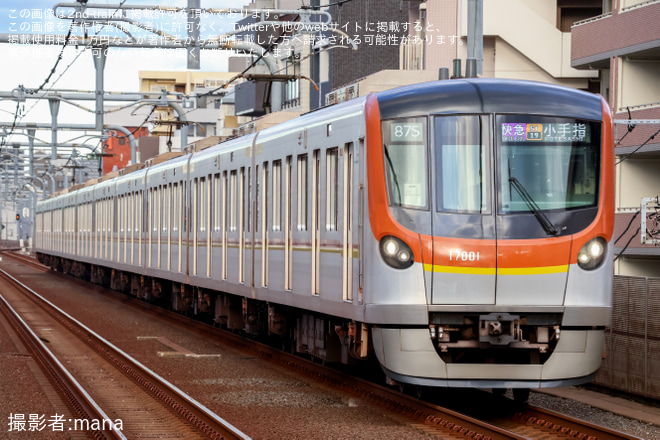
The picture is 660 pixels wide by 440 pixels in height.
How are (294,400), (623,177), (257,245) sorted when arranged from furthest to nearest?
(623,177)
(257,245)
(294,400)

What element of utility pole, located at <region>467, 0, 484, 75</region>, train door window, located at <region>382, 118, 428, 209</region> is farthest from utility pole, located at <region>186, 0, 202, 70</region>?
train door window, located at <region>382, 118, 428, 209</region>

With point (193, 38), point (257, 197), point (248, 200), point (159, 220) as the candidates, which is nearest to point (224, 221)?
point (248, 200)

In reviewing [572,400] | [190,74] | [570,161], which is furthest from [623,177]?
[190,74]

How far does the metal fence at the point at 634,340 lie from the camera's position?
11.9 m

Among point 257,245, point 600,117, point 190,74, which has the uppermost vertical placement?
point 190,74

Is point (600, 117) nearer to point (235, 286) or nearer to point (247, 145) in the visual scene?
point (247, 145)

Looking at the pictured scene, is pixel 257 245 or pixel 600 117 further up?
pixel 600 117

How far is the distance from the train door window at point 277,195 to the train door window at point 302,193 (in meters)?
0.92

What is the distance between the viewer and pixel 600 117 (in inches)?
411

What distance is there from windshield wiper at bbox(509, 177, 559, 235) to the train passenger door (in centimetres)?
23

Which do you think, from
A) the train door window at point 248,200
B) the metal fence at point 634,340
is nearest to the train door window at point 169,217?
the train door window at point 248,200

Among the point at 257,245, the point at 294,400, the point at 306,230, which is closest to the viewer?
the point at 294,400

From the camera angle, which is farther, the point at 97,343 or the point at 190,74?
the point at 190,74

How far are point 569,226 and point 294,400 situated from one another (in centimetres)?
364
